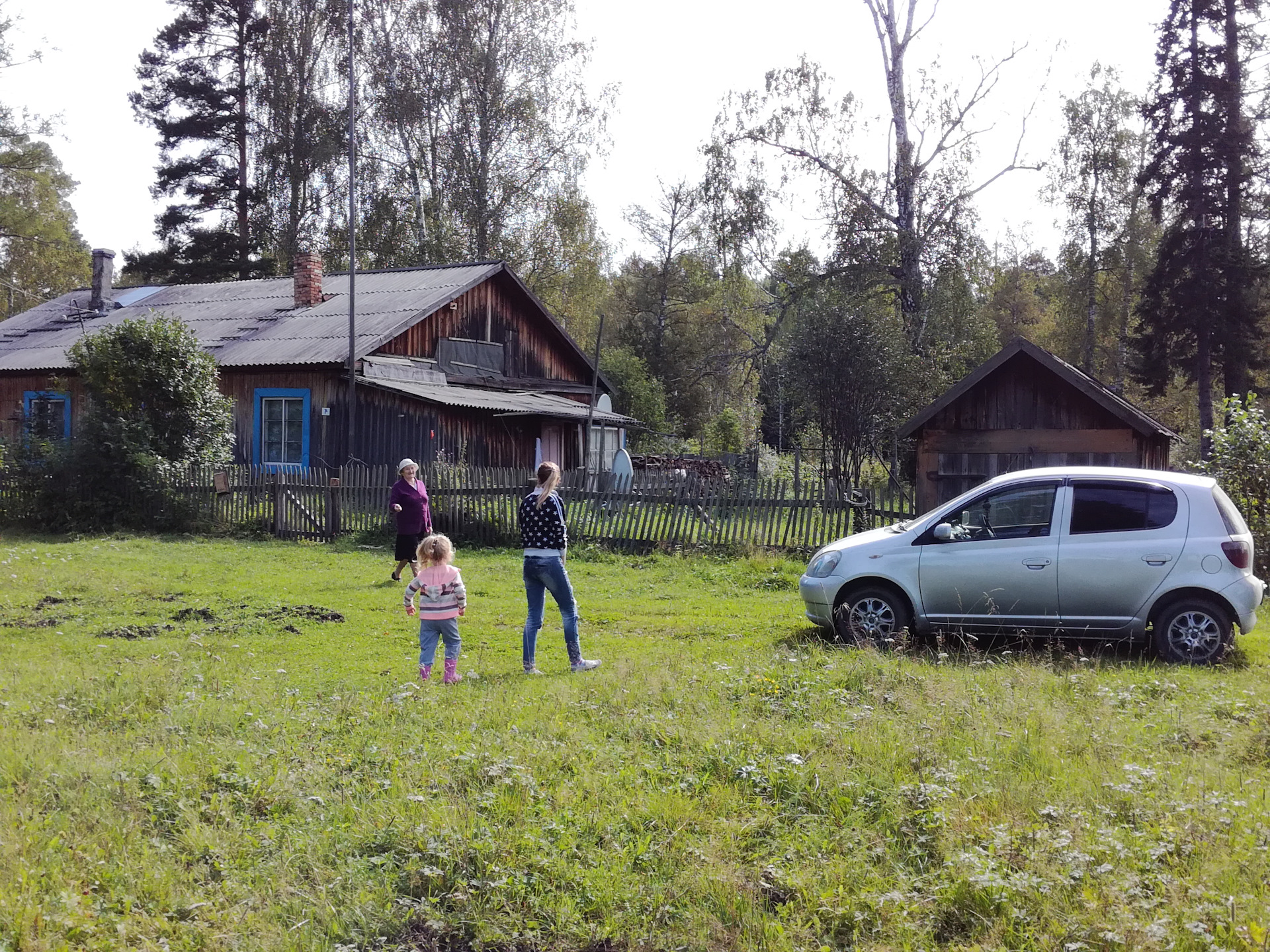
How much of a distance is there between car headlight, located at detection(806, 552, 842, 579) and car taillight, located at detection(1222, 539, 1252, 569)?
2.95 meters

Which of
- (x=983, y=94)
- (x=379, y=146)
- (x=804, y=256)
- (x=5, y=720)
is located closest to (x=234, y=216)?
(x=379, y=146)

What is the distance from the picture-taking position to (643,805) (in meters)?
4.65

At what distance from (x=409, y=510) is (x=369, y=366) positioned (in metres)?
11.5

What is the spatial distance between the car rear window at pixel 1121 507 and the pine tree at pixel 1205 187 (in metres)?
20.0

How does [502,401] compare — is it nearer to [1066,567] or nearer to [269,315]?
[269,315]

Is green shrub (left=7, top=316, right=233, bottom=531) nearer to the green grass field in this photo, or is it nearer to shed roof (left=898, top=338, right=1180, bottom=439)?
the green grass field

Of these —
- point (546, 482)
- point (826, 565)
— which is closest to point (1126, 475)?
point (826, 565)

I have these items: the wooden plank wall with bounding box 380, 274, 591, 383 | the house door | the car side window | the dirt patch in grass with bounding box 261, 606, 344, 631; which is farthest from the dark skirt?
the house door

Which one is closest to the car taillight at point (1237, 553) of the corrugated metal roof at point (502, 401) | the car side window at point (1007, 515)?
the car side window at point (1007, 515)

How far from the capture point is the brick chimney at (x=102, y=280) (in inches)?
1227

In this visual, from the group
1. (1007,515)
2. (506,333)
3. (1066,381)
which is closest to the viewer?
(1007,515)

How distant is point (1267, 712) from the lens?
591 centimetres

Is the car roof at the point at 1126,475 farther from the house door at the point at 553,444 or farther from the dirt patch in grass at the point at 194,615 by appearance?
the house door at the point at 553,444

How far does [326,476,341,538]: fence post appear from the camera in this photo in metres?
17.7
